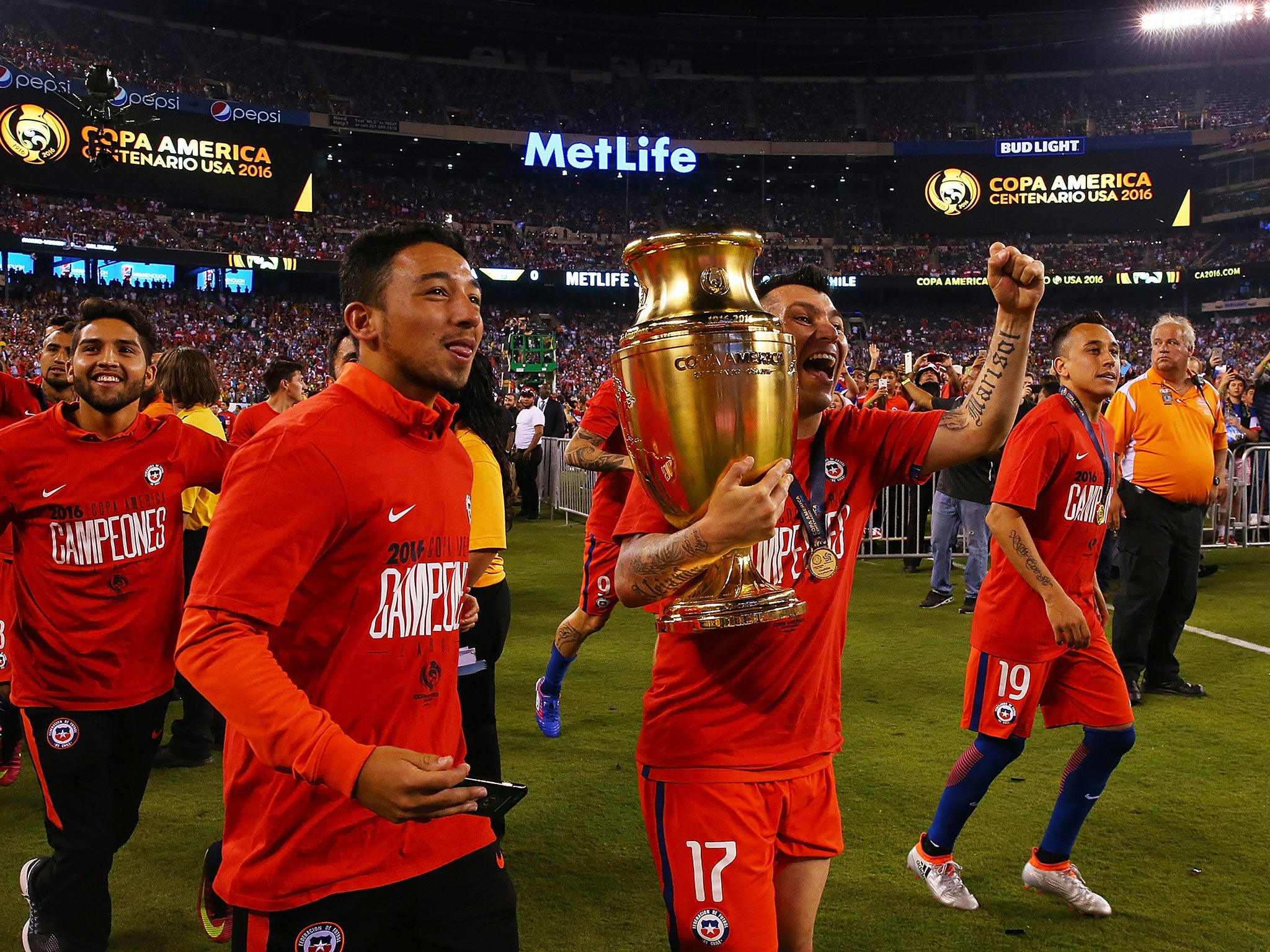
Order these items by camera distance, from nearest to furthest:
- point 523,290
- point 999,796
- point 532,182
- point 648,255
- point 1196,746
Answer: point 648,255
point 999,796
point 1196,746
point 523,290
point 532,182

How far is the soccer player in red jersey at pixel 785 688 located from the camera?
219 cm

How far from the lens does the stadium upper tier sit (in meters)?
40.4

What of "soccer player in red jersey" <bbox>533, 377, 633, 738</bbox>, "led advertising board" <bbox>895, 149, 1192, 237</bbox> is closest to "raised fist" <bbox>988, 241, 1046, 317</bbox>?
"soccer player in red jersey" <bbox>533, 377, 633, 738</bbox>

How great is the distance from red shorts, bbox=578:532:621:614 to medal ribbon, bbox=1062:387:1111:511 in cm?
230

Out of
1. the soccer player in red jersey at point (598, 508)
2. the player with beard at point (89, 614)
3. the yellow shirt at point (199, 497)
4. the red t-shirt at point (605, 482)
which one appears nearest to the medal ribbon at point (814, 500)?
the player with beard at point (89, 614)

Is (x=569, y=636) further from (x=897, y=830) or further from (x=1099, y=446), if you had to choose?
(x=1099, y=446)

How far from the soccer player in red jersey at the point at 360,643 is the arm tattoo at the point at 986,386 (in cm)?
113

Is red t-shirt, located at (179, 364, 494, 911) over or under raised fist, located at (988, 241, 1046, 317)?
under

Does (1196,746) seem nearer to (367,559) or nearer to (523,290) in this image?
(367,559)

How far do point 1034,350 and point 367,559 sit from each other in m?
45.1

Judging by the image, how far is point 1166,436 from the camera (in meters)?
6.50

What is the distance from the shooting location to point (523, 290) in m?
42.2

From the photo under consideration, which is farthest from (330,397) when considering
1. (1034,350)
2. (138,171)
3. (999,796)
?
(1034,350)

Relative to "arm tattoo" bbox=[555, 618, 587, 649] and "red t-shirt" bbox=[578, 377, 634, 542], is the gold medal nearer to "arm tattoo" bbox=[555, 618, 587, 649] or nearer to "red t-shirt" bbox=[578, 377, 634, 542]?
"red t-shirt" bbox=[578, 377, 634, 542]
